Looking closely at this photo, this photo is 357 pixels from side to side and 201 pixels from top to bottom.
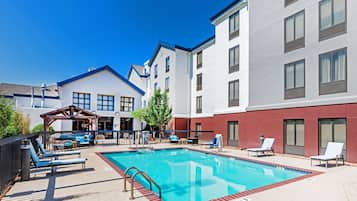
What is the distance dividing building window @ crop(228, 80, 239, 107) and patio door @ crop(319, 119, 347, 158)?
7171 mm

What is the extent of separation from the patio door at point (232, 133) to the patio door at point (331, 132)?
6789mm

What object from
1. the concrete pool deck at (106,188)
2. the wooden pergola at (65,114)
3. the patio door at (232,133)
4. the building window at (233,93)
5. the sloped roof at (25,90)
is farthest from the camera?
the sloped roof at (25,90)

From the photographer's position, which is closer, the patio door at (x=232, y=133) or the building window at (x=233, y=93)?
the patio door at (x=232, y=133)

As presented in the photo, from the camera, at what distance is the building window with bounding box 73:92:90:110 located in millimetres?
26852

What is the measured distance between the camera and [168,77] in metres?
29.0

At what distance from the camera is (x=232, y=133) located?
62.0 ft

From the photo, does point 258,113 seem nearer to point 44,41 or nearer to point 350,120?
point 350,120

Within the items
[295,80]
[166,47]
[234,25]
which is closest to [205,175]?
[295,80]

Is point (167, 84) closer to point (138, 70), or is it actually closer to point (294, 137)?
point (138, 70)

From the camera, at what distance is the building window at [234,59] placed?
18.9 meters

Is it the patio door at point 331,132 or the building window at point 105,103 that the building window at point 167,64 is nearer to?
the building window at point 105,103

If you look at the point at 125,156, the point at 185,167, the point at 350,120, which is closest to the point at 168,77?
Result: the point at 125,156

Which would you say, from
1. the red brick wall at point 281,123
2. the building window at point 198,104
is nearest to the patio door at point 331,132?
the red brick wall at point 281,123

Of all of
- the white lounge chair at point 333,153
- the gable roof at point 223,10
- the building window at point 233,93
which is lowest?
the white lounge chair at point 333,153
